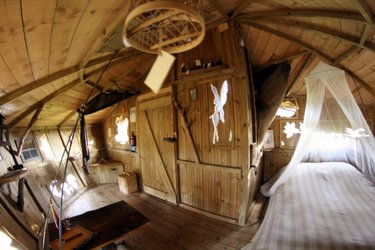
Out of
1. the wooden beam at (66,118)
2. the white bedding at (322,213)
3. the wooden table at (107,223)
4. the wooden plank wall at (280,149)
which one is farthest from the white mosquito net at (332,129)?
the wooden beam at (66,118)

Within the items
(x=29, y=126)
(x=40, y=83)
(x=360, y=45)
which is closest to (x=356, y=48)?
(x=360, y=45)

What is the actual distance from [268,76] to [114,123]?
4436 mm

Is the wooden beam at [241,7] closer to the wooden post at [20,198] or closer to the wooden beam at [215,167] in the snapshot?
the wooden beam at [215,167]

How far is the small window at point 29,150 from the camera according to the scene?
11.8 feet

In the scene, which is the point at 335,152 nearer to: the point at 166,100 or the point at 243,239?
the point at 243,239

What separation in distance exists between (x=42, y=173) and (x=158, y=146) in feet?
8.28

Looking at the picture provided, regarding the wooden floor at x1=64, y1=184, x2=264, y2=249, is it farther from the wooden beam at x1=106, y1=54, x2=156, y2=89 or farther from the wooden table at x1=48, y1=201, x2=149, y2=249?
the wooden beam at x1=106, y1=54, x2=156, y2=89

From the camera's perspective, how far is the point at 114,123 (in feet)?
17.5

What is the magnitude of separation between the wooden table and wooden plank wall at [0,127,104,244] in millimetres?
574

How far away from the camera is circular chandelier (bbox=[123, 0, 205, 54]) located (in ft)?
2.37

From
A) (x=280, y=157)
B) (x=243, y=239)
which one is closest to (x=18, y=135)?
(x=243, y=239)

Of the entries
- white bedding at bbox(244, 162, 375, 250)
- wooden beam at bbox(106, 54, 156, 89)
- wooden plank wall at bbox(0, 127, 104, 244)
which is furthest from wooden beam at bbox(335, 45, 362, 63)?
wooden plank wall at bbox(0, 127, 104, 244)

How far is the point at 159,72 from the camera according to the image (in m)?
0.73

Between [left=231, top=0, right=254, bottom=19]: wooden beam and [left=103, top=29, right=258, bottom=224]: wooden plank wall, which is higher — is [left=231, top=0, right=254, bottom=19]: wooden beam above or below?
above
